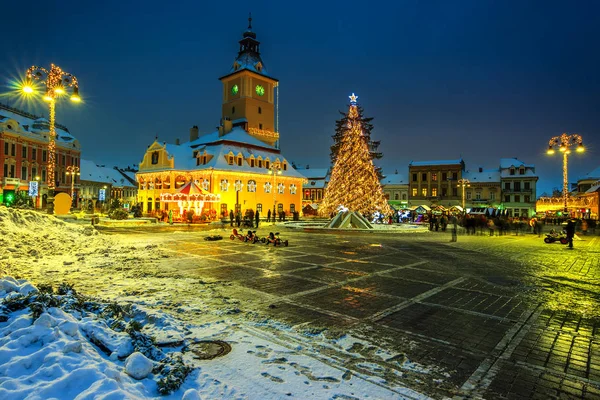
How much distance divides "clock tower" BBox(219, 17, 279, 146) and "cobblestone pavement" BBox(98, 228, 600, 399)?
4862 centimetres

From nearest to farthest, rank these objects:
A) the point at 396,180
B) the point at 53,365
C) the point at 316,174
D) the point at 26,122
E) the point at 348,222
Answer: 1. the point at 53,365
2. the point at 348,222
3. the point at 26,122
4. the point at 396,180
5. the point at 316,174

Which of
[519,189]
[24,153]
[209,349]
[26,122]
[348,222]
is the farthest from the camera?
[519,189]

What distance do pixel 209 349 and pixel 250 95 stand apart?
60.0 metres

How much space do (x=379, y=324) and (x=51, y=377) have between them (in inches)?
193

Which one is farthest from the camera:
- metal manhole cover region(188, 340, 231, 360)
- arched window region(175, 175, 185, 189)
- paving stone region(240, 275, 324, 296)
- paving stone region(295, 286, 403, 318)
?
arched window region(175, 175, 185, 189)

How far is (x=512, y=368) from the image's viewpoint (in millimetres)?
4754

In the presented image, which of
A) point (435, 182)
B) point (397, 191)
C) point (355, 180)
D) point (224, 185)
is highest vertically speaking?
point (435, 182)

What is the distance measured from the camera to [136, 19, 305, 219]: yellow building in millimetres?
48594

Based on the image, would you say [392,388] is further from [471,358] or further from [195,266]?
[195,266]

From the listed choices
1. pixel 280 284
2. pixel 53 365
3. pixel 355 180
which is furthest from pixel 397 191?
pixel 53 365

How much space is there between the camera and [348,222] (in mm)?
30891

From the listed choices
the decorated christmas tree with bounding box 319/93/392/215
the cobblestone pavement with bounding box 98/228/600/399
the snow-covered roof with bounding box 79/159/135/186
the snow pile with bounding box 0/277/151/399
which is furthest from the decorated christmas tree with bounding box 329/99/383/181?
the snow-covered roof with bounding box 79/159/135/186

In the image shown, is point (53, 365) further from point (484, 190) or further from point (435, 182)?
point (484, 190)

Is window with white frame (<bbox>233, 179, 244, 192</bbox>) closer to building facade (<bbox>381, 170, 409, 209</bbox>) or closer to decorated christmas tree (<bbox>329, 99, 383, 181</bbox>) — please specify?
decorated christmas tree (<bbox>329, 99, 383, 181</bbox>)
